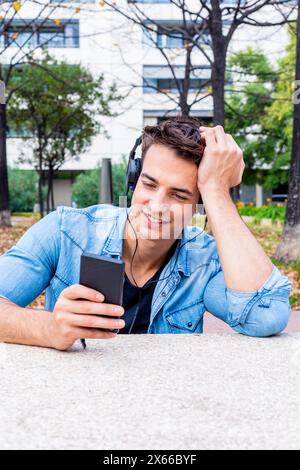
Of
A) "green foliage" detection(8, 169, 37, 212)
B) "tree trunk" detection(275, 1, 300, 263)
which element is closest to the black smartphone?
"tree trunk" detection(275, 1, 300, 263)

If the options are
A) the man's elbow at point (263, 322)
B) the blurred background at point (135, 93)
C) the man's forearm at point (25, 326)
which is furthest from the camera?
the blurred background at point (135, 93)

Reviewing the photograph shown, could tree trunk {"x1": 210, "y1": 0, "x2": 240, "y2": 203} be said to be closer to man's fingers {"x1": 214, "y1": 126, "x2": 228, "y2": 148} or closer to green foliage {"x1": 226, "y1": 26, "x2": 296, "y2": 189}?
man's fingers {"x1": 214, "y1": 126, "x2": 228, "y2": 148}

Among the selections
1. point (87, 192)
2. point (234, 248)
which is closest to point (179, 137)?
point (234, 248)

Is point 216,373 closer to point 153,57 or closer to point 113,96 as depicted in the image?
point 113,96

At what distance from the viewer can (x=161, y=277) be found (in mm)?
2004

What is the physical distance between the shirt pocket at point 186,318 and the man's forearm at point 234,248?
0.87ft

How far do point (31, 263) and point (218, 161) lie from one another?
0.64 meters

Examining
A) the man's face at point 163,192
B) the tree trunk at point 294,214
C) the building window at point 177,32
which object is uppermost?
the building window at point 177,32

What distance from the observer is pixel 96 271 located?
4.15ft

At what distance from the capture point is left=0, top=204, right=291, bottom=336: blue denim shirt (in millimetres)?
1729

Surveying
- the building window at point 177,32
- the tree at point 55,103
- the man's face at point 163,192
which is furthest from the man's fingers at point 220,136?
the tree at point 55,103

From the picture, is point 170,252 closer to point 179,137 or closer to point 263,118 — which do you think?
point 179,137

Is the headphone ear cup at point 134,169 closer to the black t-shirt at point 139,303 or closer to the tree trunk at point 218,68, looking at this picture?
the black t-shirt at point 139,303

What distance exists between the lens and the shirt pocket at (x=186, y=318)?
1979 mm
